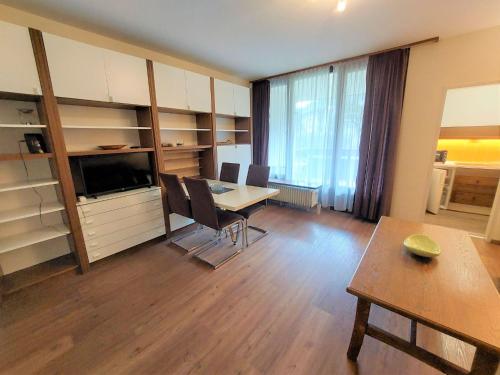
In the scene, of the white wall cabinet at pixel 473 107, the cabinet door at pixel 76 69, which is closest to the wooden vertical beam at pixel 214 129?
the cabinet door at pixel 76 69

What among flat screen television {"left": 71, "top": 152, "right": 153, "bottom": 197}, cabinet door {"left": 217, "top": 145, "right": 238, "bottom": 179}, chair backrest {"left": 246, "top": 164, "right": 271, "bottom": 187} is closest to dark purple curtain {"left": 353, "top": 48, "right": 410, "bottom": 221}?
chair backrest {"left": 246, "top": 164, "right": 271, "bottom": 187}

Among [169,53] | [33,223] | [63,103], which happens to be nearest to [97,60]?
[63,103]

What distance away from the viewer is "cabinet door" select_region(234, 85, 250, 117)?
3857 mm

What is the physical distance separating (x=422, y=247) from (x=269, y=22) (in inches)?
96.7

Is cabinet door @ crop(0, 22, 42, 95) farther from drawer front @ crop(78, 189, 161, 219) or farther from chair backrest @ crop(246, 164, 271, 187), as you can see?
chair backrest @ crop(246, 164, 271, 187)

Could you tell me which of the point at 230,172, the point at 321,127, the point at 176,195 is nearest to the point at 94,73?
the point at 176,195

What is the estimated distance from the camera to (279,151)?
436 centimetres

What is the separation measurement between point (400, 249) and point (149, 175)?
9.14 feet

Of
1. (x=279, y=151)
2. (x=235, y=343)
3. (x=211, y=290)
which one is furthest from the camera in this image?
(x=279, y=151)

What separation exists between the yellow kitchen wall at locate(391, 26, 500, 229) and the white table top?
2091mm

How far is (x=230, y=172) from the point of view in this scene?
3447 millimetres

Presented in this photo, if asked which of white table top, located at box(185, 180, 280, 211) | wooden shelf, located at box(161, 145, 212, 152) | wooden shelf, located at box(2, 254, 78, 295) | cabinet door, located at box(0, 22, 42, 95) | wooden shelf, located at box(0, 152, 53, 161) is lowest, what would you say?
wooden shelf, located at box(2, 254, 78, 295)

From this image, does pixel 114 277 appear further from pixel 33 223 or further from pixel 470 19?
pixel 470 19

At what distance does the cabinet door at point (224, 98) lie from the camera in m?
3.51
